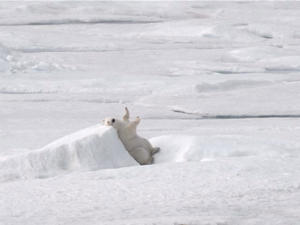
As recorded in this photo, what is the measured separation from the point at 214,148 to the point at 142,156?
431 mm

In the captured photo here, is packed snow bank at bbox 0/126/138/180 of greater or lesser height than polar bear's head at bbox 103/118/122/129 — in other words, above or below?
below

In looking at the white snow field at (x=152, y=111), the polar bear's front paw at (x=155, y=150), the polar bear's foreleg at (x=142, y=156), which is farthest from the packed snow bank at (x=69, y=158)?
the polar bear's front paw at (x=155, y=150)

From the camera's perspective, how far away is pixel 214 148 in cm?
407

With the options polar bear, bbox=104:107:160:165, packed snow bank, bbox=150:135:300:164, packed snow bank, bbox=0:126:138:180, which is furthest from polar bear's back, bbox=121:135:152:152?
packed snow bank, bbox=0:126:138:180

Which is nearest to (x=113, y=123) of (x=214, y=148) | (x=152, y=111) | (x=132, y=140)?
(x=132, y=140)

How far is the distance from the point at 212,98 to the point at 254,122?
116 centimetres

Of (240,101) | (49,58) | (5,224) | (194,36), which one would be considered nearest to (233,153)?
(5,224)

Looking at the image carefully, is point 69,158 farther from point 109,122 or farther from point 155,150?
point 155,150

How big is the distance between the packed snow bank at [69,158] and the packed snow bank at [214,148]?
13.3 inches

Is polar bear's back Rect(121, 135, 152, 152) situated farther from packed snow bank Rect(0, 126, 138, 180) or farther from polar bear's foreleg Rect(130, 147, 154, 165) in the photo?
packed snow bank Rect(0, 126, 138, 180)

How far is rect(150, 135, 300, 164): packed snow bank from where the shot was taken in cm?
402

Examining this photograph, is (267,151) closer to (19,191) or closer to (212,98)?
(19,191)

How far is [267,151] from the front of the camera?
4105 millimetres

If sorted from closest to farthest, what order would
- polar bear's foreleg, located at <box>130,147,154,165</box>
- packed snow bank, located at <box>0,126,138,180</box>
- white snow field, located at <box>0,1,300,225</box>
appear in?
white snow field, located at <box>0,1,300,225</box> < packed snow bank, located at <box>0,126,138,180</box> < polar bear's foreleg, located at <box>130,147,154,165</box>
